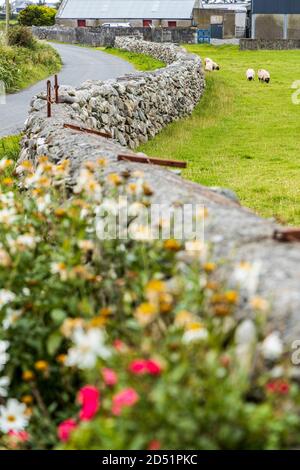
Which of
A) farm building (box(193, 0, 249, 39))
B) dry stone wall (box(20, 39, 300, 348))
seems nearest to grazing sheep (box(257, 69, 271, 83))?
dry stone wall (box(20, 39, 300, 348))

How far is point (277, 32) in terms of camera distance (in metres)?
56.0

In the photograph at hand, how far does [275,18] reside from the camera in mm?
55688

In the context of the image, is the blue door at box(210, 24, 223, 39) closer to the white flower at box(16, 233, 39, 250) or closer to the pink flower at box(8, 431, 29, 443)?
the white flower at box(16, 233, 39, 250)

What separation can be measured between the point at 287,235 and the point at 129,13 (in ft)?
237

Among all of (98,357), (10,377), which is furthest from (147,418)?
(10,377)

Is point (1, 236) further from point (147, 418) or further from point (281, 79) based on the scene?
point (281, 79)

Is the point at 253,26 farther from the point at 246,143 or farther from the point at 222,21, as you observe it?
the point at 246,143

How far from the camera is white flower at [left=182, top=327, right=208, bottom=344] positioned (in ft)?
9.71

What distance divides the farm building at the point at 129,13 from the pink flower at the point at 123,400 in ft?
232

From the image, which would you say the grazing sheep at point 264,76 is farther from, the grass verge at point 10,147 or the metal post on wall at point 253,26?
the metal post on wall at point 253,26

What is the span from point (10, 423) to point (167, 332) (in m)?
0.83

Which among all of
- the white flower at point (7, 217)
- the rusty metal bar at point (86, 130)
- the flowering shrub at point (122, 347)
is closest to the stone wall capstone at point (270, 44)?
the rusty metal bar at point (86, 130)

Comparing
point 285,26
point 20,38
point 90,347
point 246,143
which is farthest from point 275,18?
point 90,347

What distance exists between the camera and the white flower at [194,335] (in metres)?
2.96
